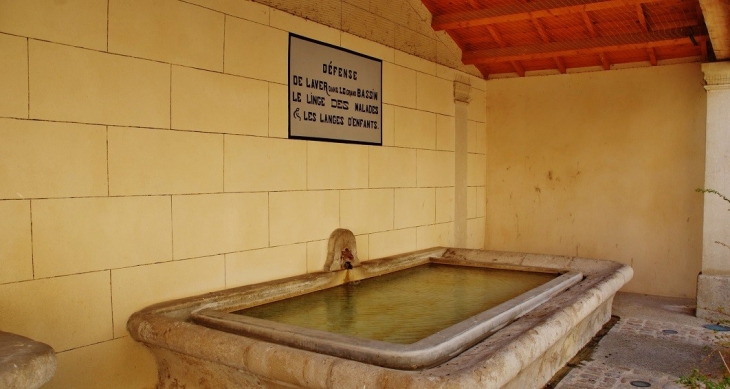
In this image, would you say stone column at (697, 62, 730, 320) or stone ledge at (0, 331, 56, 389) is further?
stone column at (697, 62, 730, 320)

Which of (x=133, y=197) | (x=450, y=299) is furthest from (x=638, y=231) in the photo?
(x=133, y=197)

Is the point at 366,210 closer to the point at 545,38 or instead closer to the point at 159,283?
the point at 159,283

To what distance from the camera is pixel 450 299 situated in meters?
4.20

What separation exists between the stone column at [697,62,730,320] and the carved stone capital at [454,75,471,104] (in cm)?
252

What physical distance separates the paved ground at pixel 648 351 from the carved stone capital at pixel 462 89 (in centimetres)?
295

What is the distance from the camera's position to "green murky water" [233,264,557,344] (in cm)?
342

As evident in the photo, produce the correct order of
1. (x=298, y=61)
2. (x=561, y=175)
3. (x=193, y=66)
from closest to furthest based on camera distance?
(x=193, y=66) < (x=298, y=61) < (x=561, y=175)

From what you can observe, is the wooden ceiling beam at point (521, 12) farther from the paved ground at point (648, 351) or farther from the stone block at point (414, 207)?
the paved ground at point (648, 351)

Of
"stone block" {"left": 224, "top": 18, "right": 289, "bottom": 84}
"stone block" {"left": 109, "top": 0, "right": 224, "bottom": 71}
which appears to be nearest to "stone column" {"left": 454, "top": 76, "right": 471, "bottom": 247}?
"stone block" {"left": 224, "top": 18, "right": 289, "bottom": 84}

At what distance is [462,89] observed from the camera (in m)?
6.70

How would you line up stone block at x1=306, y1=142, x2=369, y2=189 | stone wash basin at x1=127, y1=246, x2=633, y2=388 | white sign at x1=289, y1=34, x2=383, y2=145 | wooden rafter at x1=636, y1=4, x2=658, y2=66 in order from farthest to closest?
wooden rafter at x1=636, y1=4, x2=658, y2=66
stone block at x1=306, y1=142, x2=369, y2=189
white sign at x1=289, y1=34, x2=383, y2=145
stone wash basin at x1=127, y1=246, x2=633, y2=388

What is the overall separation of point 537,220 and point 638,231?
3.94ft

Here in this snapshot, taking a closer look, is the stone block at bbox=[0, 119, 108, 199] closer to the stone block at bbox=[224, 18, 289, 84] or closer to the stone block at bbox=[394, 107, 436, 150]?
the stone block at bbox=[224, 18, 289, 84]

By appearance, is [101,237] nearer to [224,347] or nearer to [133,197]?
[133,197]
